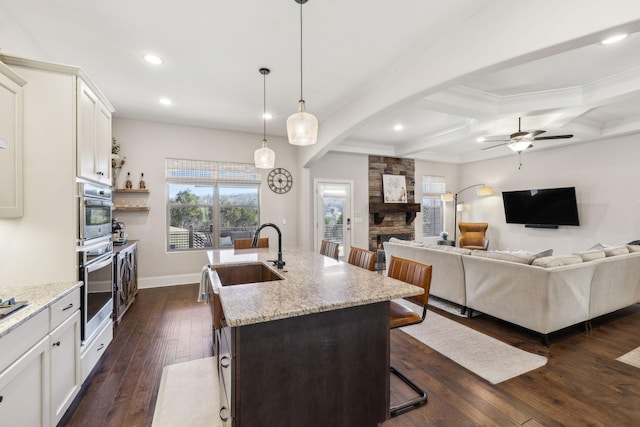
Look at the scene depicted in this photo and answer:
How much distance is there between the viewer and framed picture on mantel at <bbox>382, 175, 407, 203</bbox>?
6.96 meters

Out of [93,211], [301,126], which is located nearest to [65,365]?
[93,211]

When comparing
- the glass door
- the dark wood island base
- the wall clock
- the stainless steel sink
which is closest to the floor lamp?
the glass door

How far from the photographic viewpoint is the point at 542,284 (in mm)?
2727

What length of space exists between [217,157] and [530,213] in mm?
6831

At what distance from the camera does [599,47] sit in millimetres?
2684

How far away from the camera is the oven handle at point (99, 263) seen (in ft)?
7.16

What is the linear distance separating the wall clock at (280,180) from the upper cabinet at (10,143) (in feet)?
13.3

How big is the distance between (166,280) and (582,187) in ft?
27.0

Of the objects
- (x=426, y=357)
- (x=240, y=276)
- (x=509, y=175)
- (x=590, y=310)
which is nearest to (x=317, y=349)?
(x=240, y=276)

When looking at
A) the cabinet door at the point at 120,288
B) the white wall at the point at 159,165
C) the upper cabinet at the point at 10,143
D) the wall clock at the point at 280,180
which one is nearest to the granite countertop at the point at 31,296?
the upper cabinet at the point at 10,143

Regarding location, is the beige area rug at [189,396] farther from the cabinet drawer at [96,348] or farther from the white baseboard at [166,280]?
the white baseboard at [166,280]

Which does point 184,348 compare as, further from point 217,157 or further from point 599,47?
point 599,47

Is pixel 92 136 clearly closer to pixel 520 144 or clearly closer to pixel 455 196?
pixel 520 144

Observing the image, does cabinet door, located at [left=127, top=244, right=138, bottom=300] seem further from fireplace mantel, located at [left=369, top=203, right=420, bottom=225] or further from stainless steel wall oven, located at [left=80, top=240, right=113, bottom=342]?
fireplace mantel, located at [left=369, top=203, right=420, bottom=225]
